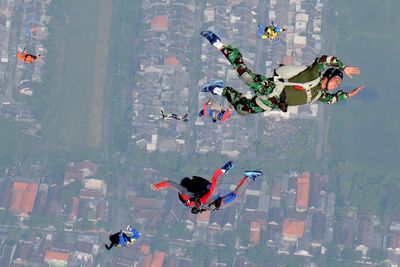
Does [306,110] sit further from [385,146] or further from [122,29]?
[122,29]

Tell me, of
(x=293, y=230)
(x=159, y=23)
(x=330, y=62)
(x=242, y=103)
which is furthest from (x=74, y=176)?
(x=330, y=62)

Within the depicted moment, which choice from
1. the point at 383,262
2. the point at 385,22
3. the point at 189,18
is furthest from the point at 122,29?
the point at 383,262

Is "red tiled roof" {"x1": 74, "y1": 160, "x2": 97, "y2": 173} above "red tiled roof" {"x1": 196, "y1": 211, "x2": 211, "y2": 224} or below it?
above

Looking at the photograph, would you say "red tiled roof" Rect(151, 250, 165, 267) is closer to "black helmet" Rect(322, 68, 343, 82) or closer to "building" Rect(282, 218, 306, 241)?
"building" Rect(282, 218, 306, 241)

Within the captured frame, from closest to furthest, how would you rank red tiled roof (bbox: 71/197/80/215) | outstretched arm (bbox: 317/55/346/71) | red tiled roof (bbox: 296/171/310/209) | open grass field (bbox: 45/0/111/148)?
1. outstretched arm (bbox: 317/55/346/71)
2. red tiled roof (bbox: 296/171/310/209)
3. red tiled roof (bbox: 71/197/80/215)
4. open grass field (bbox: 45/0/111/148)

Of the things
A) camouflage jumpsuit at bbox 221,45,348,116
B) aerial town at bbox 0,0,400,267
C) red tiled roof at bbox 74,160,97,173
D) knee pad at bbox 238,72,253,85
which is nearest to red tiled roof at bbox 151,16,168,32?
aerial town at bbox 0,0,400,267
